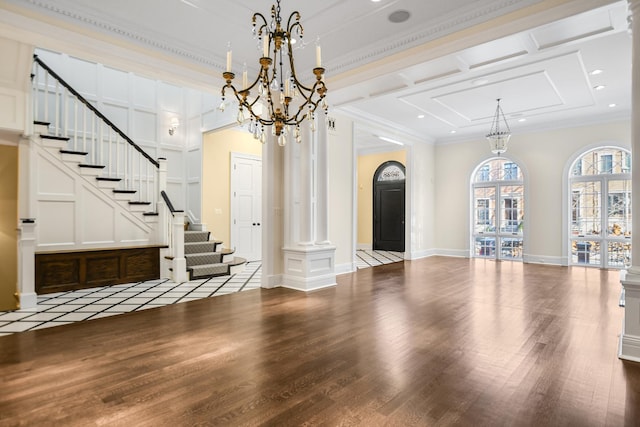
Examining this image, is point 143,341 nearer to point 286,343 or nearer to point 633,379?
point 286,343

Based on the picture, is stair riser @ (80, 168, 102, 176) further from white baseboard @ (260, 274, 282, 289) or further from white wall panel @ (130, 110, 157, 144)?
white baseboard @ (260, 274, 282, 289)

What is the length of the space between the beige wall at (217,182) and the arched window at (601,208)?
832cm

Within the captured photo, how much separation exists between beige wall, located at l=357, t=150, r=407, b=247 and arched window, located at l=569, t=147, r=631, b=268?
5.58 meters

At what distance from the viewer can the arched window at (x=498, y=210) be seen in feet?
30.3

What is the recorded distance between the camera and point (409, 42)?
4.40 m

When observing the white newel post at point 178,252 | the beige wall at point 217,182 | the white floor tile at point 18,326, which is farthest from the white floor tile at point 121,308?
the beige wall at point 217,182

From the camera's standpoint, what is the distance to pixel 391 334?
3.53 m

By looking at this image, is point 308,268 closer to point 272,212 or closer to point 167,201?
point 272,212

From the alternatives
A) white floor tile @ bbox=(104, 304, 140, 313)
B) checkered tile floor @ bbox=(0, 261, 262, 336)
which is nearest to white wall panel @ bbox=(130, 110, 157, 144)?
checkered tile floor @ bbox=(0, 261, 262, 336)

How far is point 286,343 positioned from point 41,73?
25.2ft

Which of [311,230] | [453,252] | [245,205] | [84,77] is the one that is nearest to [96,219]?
[245,205]

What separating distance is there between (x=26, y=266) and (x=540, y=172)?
1031cm

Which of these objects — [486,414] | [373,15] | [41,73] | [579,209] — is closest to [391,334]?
[486,414]

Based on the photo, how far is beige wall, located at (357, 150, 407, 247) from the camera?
39.7 ft
